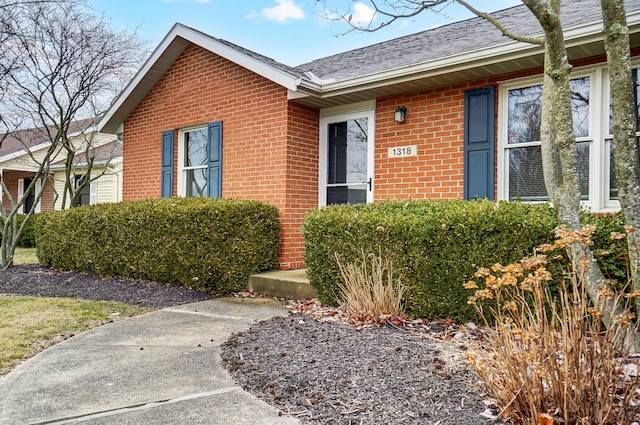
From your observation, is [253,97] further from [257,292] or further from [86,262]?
[86,262]

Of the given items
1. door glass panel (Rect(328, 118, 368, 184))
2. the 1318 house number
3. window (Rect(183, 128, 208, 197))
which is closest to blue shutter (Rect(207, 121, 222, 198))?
window (Rect(183, 128, 208, 197))

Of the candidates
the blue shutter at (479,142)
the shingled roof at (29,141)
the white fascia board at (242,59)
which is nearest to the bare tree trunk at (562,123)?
the blue shutter at (479,142)

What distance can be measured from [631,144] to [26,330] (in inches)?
213

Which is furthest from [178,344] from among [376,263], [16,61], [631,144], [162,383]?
[16,61]

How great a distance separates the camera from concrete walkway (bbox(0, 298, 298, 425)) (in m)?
2.59

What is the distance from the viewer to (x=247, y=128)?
7.77 m

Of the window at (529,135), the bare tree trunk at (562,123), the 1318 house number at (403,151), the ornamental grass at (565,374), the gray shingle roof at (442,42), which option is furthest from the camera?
the 1318 house number at (403,151)

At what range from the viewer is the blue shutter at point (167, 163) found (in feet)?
29.5

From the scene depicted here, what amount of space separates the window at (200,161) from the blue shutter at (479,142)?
4231mm

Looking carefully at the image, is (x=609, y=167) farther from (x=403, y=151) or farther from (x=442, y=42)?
(x=442, y=42)

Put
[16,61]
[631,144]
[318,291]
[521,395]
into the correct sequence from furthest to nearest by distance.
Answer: [16,61]
[318,291]
[631,144]
[521,395]

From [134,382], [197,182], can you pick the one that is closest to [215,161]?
[197,182]

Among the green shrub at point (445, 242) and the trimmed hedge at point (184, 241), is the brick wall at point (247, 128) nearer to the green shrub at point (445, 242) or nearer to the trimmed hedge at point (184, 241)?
the trimmed hedge at point (184, 241)

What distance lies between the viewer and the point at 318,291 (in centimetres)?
542
